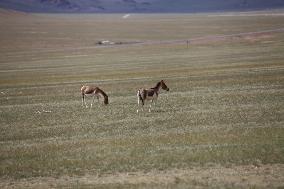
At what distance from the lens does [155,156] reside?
66.8ft

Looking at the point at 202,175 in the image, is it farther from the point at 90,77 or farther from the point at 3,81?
the point at 3,81

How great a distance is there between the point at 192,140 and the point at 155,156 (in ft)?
9.61

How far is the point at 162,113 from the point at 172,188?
13.8 m

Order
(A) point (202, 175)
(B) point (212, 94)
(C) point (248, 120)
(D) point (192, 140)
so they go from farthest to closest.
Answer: (B) point (212, 94)
(C) point (248, 120)
(D) point (192, 140)
(A) point (202, 175)

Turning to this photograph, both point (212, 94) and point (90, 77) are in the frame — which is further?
point (90, 77)

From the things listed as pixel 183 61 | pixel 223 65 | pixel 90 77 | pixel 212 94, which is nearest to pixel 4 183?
pixel 212 94

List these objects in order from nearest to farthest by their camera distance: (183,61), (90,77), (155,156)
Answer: (155,156) < (90,77) < (183,61)

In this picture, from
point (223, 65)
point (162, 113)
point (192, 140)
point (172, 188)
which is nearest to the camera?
point (172, 188)

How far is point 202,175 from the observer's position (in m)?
17.6

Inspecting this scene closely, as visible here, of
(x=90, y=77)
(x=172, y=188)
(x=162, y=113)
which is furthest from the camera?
(x=90, y=77)

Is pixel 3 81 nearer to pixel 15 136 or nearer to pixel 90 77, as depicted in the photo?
pixel 90 77

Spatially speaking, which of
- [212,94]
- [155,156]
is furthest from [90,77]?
[155,156]

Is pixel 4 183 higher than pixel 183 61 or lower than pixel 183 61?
lower

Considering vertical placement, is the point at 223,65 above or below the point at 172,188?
above
